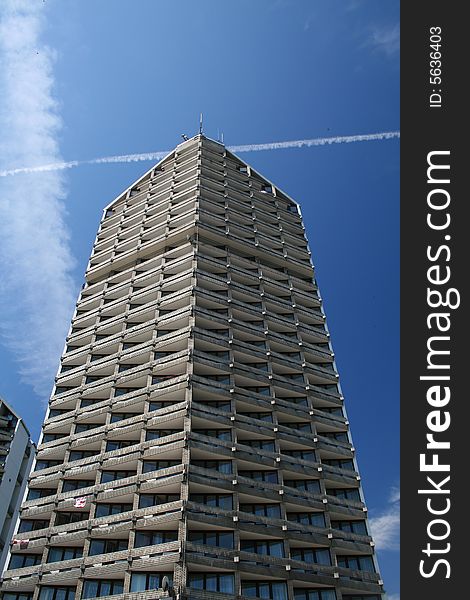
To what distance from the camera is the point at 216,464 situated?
4322 cm

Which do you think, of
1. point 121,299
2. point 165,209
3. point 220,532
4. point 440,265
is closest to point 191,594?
point 220,532

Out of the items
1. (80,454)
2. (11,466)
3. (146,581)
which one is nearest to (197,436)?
(146,581)

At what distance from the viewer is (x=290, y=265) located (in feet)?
218

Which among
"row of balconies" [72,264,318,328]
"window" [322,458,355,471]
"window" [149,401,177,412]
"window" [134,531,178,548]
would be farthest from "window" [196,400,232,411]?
"row of balconies" [72,264,318,328]

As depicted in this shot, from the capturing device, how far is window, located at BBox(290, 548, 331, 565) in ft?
136

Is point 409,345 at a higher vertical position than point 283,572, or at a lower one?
higher

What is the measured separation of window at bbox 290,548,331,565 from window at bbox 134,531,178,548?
9.18 metres

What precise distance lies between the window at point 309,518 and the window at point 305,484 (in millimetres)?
2009

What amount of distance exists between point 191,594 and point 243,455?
38.2ft

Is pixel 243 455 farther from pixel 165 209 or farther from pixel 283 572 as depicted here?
pixel 165 209

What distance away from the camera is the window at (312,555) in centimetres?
4153

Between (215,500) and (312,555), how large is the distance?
8399 mm

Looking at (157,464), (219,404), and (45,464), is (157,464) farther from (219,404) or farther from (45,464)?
(45,464)

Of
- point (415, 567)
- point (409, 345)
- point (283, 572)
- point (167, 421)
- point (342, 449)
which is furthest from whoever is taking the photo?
point (342, 449)
